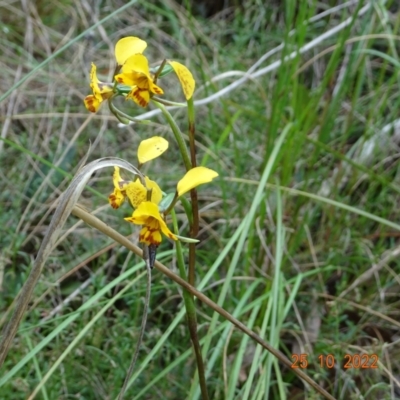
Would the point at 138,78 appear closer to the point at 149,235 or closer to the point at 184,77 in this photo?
the point at 184,77

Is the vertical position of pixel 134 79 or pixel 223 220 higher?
pixel 134 79

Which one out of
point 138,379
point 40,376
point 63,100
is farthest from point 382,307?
point 63,100

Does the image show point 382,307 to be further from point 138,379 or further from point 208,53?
point 208,53

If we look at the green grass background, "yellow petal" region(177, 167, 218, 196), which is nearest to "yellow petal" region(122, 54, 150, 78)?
"yellow petal" region(177, 167, 218, 196)

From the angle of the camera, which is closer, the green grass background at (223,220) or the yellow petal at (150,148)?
the yellow petal at (150,148)
